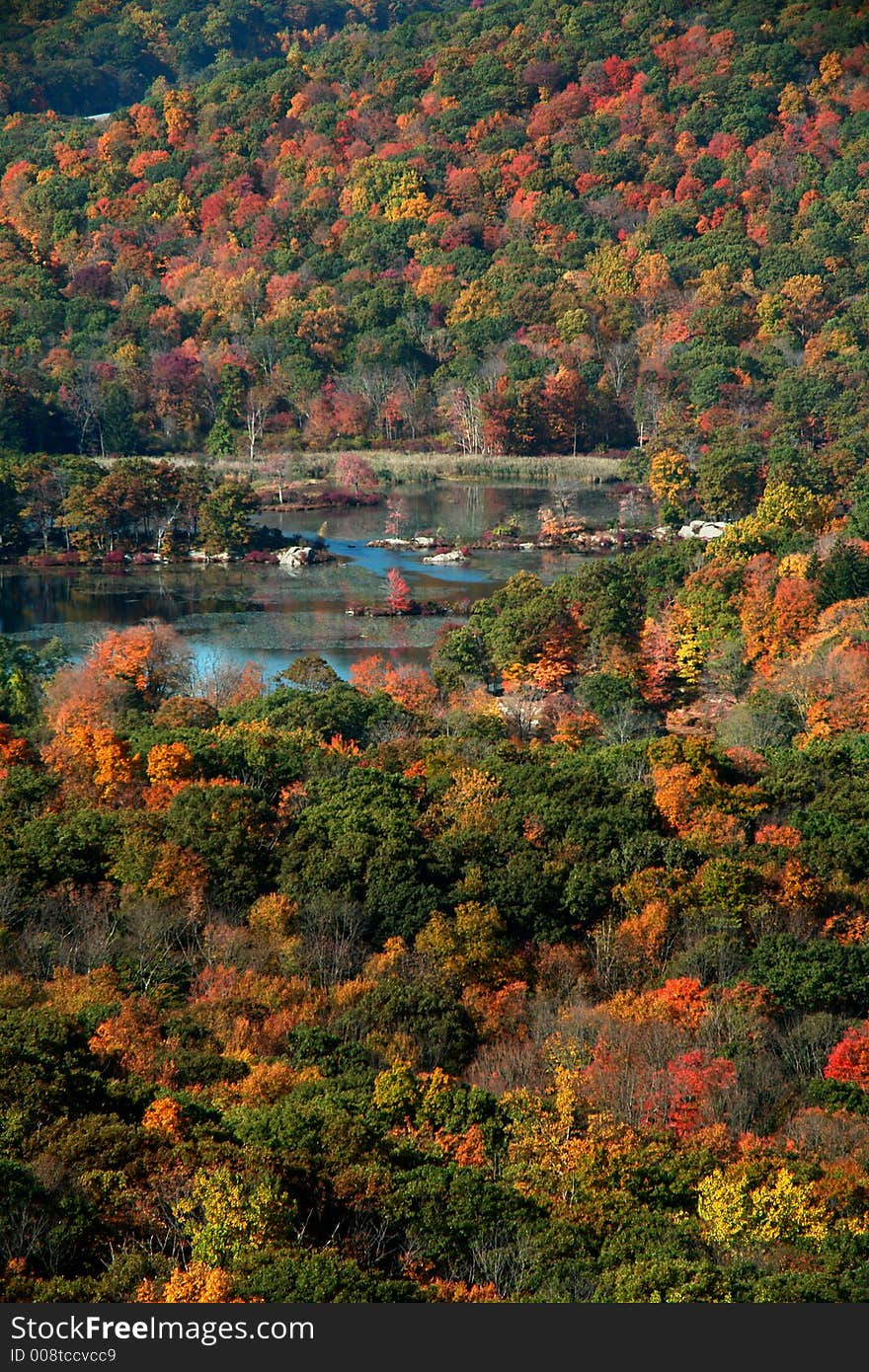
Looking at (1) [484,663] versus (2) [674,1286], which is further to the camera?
(1) [484,663]

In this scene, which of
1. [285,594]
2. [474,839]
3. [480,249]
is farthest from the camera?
[480,249]

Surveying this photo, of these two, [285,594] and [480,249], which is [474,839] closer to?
[285,594]

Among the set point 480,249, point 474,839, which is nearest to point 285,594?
point 474,839

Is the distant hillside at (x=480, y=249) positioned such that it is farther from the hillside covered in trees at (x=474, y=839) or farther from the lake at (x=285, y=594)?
the lake at (x=285, y=594)

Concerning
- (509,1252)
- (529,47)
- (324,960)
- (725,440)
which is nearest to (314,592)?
(725,440)

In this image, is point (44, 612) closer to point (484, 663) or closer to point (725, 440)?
point (484, 663)

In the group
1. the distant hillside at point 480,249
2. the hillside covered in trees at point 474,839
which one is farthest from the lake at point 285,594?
the distant hillside at point 480,249
